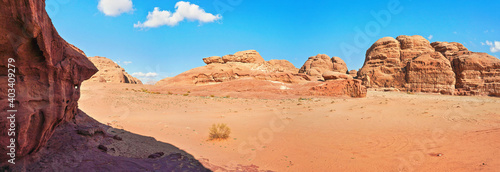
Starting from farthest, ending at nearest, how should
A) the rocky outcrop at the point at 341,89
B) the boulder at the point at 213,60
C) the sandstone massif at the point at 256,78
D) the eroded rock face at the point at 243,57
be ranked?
the eroded rock face at the point at 243,57 → the boulder at the point at 213,60 → the sandstone massif at the point at 256,78 → the rocky outcrop at the point at 341,89

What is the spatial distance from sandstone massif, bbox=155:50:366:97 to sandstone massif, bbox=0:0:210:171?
74.8 feet

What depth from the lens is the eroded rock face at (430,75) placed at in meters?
32.4

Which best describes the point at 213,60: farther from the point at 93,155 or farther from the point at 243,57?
the point at 93,155

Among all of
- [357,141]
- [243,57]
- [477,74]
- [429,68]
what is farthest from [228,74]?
[477,74]

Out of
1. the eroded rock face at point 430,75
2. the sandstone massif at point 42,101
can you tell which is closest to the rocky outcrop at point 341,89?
the eroded rock face at point 430,75

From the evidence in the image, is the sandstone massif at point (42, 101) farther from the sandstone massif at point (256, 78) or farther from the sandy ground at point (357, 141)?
the sandstone massif at point (256, 78)

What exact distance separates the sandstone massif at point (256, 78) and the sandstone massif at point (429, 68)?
978 cm

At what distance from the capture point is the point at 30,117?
2957 millimetres

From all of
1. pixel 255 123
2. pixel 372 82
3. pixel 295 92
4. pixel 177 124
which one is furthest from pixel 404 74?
pixel 177 124

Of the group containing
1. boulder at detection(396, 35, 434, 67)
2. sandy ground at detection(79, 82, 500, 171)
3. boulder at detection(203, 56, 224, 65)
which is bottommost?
sandy ground at detection(79, 82, 500, 171)

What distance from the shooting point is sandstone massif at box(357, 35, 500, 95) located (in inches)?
1230

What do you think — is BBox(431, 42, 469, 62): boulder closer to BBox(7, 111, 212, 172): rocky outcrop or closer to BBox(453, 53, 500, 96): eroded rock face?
BBox(453, 53, 500, 96): eroded rock face

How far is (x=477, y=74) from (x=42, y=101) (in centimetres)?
4591

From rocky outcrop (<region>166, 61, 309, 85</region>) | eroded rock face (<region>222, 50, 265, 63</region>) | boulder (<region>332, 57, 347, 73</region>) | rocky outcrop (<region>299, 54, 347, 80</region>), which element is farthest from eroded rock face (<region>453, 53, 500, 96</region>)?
eroded rock face (<region>222, 50, 265, 63</region>)
